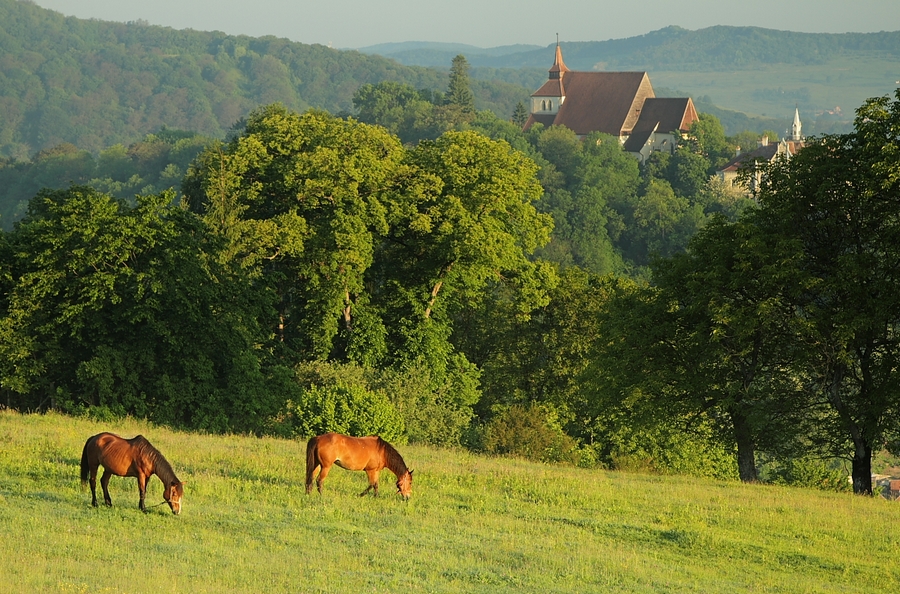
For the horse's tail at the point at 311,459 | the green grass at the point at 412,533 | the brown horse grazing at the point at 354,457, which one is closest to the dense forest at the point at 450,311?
the green grass at the point at 412,533

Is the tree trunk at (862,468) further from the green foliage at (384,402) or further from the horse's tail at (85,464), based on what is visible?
the horse's tail at (85,464)

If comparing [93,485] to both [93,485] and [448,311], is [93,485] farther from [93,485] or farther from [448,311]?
[448,311]

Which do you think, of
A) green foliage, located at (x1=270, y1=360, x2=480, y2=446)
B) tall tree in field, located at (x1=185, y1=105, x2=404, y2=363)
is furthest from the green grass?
tall tree in field, located at (x1=185, y1=105, x2=404, y2=363)

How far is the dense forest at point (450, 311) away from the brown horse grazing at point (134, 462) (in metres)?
16.1

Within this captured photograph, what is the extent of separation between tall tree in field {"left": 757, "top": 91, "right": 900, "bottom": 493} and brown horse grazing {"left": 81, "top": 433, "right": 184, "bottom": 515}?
1745 cm

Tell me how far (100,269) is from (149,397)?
4.15 metres

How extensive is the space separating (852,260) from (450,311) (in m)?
22.4

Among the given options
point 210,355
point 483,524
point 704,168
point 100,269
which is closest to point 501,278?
point 210,355

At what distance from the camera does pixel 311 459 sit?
18.3m

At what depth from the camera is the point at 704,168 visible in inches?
6324

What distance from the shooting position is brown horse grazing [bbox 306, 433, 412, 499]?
18125 mm

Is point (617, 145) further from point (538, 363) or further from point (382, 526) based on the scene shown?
point (382, 526)

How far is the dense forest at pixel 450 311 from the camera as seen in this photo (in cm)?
2955

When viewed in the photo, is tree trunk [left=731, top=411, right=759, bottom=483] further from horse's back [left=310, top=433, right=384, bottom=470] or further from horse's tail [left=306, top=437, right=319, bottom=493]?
horse's tail [left=306, top=437, right=319, bottom=493]
